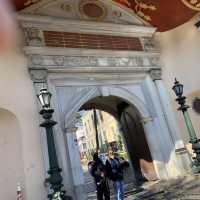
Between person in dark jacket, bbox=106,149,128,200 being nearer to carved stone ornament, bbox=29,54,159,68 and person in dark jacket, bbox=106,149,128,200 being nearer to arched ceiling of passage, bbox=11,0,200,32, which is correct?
carved stone ornament, bbox=29,54,159,68

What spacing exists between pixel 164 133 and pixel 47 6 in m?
5.47

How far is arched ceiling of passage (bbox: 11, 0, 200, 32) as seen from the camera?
9.09m

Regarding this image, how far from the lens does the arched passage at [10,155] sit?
Answer: 6355 mm

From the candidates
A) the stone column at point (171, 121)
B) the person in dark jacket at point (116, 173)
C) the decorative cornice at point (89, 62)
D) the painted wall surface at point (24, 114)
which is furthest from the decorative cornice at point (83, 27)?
the person in dark jacket at point (116, 173)

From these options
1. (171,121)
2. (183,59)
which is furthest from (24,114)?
(183,59)

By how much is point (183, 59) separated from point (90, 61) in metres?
3.68

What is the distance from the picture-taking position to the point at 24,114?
6832mm

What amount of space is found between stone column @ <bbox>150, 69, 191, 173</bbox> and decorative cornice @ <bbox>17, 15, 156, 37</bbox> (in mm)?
1591

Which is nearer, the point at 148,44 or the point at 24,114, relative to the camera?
the point at 24,114

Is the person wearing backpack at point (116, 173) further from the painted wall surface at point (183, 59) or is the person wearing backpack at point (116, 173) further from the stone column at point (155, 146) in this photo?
the painted wall surface at point (183, 59)

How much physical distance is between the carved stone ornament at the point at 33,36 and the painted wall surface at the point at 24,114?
0.51 meters

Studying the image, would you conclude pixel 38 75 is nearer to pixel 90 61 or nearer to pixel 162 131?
pixel 90 61

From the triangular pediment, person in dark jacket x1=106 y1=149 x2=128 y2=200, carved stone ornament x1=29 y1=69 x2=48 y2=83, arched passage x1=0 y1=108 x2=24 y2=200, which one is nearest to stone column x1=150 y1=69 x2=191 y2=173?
the triangular pediment

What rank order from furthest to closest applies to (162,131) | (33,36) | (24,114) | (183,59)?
(183,59) < (162,131) < (33,36) < (24,114)
